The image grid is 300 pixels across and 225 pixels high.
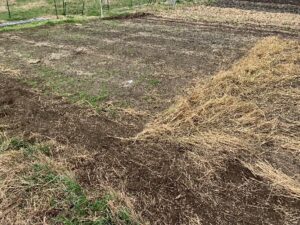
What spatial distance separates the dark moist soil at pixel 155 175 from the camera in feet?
10.4

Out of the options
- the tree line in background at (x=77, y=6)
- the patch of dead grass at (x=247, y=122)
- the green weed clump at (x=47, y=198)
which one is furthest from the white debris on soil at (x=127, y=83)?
the tree line in background at (x=77, y=6)

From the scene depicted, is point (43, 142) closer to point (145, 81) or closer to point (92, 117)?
point (92, 117)

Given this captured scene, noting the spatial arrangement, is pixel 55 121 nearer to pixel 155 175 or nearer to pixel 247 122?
pixel 155 175

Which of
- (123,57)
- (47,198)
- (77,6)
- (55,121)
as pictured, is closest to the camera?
(47,198)

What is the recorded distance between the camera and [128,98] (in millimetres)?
5484

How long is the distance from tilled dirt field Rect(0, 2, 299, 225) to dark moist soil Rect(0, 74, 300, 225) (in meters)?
0.01

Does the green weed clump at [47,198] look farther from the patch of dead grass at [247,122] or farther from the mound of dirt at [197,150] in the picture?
the patch of dead grass at [247,122]

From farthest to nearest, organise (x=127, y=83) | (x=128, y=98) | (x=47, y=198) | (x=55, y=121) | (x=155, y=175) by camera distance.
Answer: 1. (x=127, y=83)
2. (x=128, y=98)
3. (x=55, y=121)
4. (x=155, y=175)
5. (x=47, y=198)

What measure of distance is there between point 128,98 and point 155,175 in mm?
2061

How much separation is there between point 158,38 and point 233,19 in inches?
155

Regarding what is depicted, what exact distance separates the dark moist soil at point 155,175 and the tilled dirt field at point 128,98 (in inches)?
0.4

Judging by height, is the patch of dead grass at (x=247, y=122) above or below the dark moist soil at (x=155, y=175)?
above

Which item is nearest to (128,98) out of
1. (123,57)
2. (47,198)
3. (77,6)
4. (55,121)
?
(55,121)

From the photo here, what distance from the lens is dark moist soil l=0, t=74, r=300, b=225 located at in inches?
124
